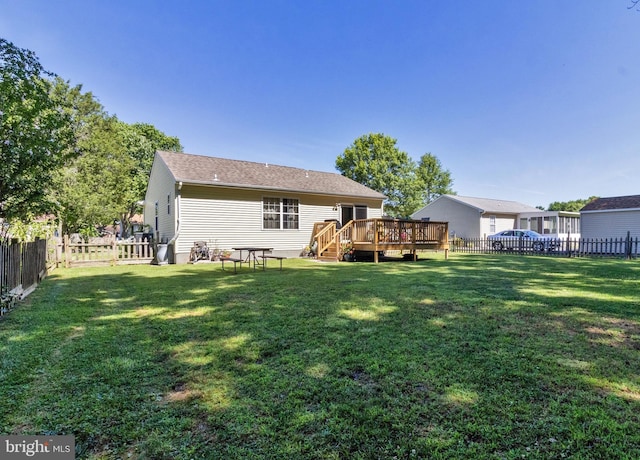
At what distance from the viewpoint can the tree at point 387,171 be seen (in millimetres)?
39250

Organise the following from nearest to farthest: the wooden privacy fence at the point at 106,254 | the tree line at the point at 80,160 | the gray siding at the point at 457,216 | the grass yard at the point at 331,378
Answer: the grass yard at the point at 331,378 < the tree line at the point at 80,160 < the wooden privacy fence at the point at 106,254 < the gray siding at the point at 457,216

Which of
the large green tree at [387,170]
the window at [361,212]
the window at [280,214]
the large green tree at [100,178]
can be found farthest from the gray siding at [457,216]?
the large green tree at [100,178]

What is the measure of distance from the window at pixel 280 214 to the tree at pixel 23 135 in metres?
9.60

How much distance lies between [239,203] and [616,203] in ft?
83.0

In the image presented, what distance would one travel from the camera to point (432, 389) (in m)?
2.56

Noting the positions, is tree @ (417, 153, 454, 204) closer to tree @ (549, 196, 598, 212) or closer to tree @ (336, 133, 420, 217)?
tree @ (336, 133, 420, 217)

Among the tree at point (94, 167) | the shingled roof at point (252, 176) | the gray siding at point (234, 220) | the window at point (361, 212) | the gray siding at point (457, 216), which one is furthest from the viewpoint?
the gray siding at point (457, 216)

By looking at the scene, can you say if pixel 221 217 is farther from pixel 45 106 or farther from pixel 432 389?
pixel 432 389

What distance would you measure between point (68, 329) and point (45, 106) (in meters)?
4.49

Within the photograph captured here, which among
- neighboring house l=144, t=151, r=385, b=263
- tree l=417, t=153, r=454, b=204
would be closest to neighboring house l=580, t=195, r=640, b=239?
neighboring house l=144, t=151, r=385, b=263

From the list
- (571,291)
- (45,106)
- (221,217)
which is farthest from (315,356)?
(221,217)

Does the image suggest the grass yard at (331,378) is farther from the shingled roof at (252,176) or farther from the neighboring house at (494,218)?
the neighboring house at (494,218)

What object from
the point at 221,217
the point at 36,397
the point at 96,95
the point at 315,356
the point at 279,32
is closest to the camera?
the point at 36,397

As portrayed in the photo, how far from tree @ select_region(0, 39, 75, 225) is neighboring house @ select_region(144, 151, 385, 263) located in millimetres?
6925
